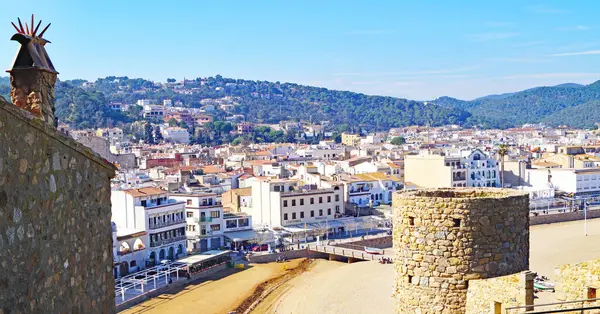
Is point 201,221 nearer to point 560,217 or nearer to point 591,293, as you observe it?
point 560,217

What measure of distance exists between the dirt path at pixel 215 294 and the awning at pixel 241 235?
405cm

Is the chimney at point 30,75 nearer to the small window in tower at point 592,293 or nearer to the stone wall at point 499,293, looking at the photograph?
the stone wall at point 499,293

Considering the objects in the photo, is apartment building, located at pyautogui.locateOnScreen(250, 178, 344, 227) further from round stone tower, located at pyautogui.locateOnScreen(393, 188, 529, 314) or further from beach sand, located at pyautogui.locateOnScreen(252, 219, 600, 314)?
round stone tower, located at pyautogui.locateOnScreen(393, 188, 529, 314)

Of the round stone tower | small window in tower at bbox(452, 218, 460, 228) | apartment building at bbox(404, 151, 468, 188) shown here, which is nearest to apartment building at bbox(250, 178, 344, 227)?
apartment building at bbox(404, 151, 468, 188)

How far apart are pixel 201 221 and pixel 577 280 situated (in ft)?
129

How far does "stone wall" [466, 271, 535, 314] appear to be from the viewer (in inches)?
373

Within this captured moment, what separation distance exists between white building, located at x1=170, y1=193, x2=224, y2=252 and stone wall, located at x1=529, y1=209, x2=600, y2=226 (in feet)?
99.7

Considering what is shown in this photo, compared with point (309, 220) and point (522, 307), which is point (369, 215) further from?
point (522, 307)

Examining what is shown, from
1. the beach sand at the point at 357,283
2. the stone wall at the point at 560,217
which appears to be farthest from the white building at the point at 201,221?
the stone wall at the point at 560,217

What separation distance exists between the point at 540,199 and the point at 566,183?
6.44m

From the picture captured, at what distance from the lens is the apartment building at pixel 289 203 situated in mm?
53469

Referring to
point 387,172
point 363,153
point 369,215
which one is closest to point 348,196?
point 369,215

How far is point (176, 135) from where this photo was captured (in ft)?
580

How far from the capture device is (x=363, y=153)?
110 m
